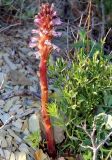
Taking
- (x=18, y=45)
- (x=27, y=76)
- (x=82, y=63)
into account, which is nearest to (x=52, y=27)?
(x=82, y=63)

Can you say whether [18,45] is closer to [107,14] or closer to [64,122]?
[107,14]

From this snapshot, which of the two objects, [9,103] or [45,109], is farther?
[9,103]

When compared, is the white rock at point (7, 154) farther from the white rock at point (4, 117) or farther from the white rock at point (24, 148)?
the white rock at point (4, 117)

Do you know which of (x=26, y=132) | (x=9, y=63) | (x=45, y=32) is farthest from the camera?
(x=9, y=63)

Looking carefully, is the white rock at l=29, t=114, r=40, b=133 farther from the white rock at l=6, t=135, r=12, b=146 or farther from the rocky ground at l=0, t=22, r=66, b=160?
the white rock at l=6, t=135, r=12, b=146

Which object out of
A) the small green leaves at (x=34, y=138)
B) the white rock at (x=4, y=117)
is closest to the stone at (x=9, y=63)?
the white rock at (x=4, y=117)

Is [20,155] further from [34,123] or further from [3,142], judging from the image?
[34,123]

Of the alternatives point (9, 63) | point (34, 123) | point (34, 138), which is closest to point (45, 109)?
point (34, 138)

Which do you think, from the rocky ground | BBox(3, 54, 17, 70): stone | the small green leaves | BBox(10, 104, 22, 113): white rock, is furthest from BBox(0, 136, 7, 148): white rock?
BBox(3, 54, 17, 70): stone
